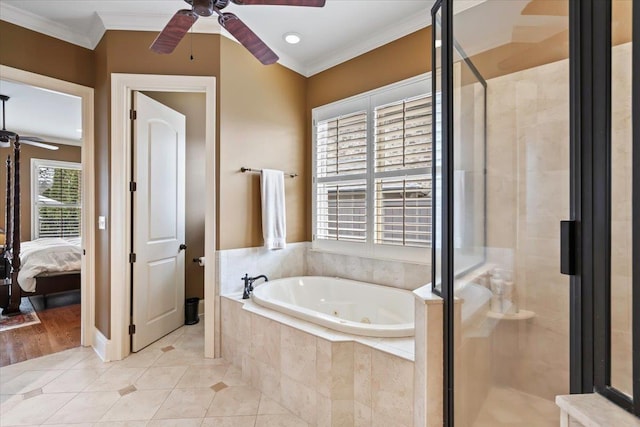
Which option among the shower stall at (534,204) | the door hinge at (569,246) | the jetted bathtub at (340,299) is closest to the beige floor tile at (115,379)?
the jetted bathtub at (340,299)

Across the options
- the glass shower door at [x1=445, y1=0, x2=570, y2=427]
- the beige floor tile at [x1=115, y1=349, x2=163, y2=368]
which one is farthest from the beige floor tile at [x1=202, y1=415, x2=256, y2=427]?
the glass shower door at [x1=445, y1=0, x2=570, y2=427]

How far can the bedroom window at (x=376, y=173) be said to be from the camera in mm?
2459

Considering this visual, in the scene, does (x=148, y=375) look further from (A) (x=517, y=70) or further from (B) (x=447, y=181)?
(A) (x=517, y=70)

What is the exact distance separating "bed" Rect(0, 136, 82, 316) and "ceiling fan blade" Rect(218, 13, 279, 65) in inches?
146

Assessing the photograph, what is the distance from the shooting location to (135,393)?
6.77 ft

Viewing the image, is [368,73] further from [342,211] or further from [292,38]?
[342,211]

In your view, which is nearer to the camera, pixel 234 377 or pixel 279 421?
pixel 279 421

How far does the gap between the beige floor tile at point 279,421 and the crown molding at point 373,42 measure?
2942mm

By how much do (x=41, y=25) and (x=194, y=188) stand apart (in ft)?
5.95

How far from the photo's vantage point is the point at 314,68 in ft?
10.7

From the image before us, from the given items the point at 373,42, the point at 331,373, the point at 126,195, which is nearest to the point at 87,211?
the point at 126,195

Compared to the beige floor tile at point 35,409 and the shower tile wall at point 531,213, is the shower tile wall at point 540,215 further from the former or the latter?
the beige floor tile at point 35,409

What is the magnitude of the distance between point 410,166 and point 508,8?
1.22 m

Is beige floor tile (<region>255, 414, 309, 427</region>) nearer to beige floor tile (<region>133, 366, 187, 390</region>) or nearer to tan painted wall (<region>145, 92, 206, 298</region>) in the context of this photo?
beige floor tile (<region>133, 366, 187, 390</region>)
